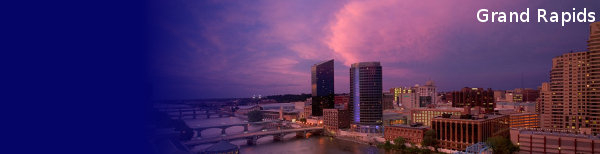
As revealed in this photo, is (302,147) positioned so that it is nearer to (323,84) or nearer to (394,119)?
(394,119)

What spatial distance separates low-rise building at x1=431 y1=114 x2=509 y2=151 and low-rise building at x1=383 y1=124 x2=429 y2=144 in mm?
645

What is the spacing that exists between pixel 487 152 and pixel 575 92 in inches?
251

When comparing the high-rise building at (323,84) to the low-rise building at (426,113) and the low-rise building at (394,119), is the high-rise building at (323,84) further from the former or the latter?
the low-rise building at (426,113)

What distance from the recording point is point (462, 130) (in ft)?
27.6

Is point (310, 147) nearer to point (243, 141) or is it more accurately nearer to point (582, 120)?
point (243, 141)

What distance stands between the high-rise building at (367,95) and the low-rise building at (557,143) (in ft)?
23.3

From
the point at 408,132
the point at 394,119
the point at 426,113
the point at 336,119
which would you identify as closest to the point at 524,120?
the point at 426,113

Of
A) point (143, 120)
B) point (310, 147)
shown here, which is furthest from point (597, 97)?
point (143, 120)

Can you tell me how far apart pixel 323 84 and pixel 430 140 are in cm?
1443

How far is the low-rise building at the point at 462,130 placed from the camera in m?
8.21

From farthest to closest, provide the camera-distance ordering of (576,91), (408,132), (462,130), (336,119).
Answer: (336,119), (576,91), (408,132), (462,130)

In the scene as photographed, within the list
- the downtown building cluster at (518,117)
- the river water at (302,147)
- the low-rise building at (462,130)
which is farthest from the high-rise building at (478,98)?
the river water at (302,147)

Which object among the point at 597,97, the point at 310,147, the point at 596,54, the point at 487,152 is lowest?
the point at 310,147

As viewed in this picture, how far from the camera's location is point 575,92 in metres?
10.5
